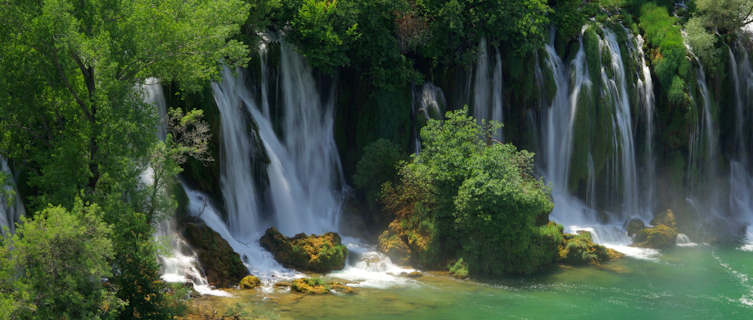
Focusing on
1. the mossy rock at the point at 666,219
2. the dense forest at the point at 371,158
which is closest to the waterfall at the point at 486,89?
the dense forest at the point at 371,158

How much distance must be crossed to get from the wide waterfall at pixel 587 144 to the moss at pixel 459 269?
944 centimetres

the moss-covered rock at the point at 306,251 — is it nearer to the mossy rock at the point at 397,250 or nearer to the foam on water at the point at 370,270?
the foam on water at the point at 370,270

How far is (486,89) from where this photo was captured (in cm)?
3319

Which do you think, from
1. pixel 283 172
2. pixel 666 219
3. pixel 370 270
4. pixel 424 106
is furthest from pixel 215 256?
pixel 666 219

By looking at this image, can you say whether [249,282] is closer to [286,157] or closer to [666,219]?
[286,157]

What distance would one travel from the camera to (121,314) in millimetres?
15953

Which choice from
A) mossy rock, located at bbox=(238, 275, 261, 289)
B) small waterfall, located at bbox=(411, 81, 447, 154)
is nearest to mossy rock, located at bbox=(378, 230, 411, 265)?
small waterfall, located at bbox=(411, 81, 447, 154)

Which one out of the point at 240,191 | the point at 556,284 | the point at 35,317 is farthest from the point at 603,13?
the point at 35,317

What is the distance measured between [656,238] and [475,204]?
11810 millimetres

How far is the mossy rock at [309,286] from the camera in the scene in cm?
2209

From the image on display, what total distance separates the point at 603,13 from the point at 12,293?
110 feet

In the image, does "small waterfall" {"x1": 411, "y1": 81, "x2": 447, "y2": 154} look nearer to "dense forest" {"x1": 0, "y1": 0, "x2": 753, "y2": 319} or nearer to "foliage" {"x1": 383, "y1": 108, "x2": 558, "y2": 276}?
"dense forest" {"x1": 0, "y1": 0, "x2": 753, "y2": 319}

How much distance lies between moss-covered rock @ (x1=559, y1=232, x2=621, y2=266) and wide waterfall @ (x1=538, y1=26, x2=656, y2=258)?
13.5 feet

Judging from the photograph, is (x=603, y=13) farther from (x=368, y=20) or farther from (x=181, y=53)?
(x=181, y=53)
